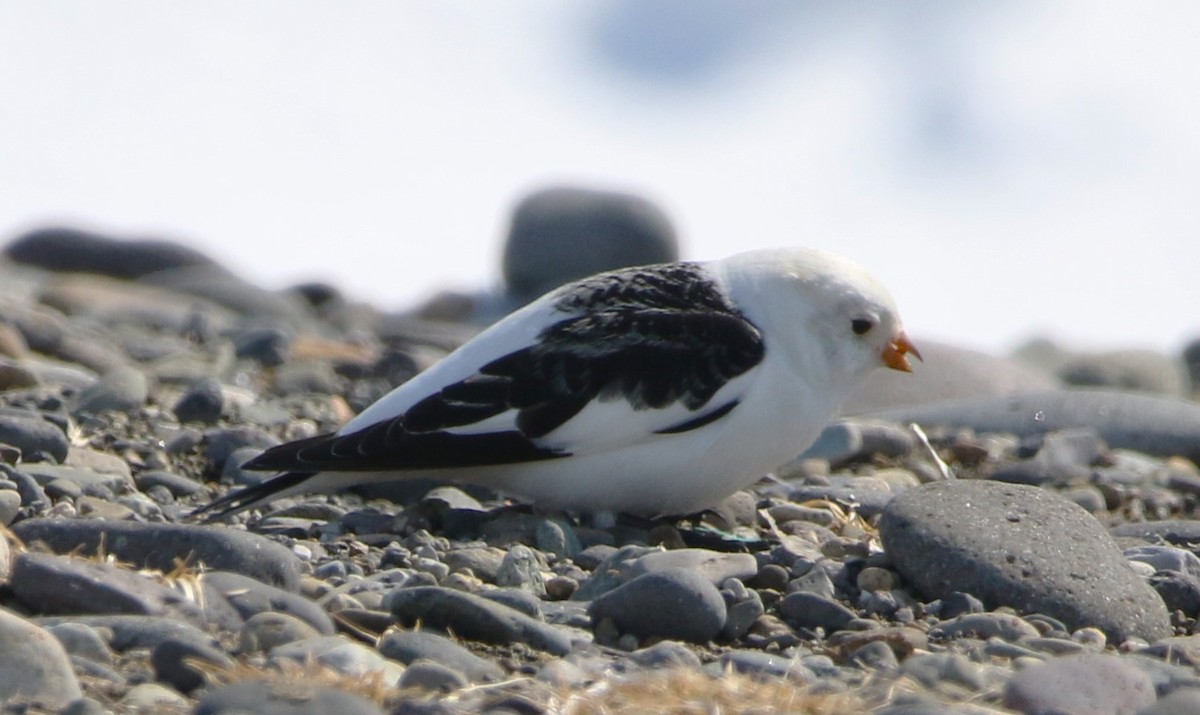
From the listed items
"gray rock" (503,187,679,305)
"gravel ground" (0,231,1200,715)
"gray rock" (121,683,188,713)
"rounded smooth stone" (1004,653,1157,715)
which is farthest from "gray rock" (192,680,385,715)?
"gray rock" (503,187,679,305)

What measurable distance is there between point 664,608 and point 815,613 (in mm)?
447

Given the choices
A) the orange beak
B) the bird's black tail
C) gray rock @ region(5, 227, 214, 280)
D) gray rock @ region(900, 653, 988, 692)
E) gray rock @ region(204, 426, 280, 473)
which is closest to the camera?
gray rock @ region(900, 653, 988, 692)

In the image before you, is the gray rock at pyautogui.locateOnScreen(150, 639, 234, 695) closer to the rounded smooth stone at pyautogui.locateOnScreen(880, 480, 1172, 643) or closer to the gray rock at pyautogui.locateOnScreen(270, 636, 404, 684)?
the gray rock at pyautogui.locateOnScreen(270, 636, 404, 684)

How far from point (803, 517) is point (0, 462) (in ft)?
8.18

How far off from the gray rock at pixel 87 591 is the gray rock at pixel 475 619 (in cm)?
48

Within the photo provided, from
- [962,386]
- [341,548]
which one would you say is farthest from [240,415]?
[962,386]

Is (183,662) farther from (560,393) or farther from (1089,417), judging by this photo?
(1089,417)

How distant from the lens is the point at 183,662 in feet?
10.7

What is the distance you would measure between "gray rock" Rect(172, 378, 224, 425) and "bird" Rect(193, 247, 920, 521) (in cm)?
150

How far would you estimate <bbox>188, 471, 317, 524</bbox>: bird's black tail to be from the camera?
16.2 ft

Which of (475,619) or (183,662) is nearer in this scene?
(183,662)

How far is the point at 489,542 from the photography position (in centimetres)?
489

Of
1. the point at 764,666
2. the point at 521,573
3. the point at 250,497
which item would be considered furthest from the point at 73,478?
the point at 764,666

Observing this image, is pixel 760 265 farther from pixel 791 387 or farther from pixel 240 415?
pixel 240 415
